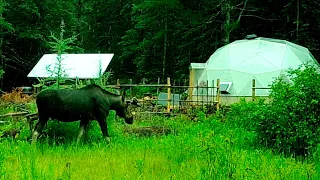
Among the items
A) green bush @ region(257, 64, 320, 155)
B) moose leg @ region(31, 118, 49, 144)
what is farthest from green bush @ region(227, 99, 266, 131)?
moose leg @ region(31, 118, 49, 144)

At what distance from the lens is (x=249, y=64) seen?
70.4 ft

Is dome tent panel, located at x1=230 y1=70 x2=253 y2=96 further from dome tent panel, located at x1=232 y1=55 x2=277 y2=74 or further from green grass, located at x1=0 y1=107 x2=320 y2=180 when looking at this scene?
green grass, located at x1=0 y1=107 x2=320 y2=180

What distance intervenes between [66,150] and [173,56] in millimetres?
24047

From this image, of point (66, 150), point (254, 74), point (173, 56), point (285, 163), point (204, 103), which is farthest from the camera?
point (173, 56)

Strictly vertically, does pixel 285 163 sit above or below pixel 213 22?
below

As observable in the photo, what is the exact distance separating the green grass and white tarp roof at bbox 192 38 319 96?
30.5 feet

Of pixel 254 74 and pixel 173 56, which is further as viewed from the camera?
pixel 173 56

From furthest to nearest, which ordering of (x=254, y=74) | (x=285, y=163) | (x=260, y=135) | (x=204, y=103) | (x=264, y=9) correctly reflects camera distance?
(x=264, y=9), (x=254, y=74), (x=204, y=103), (x=260, y=135), (x=285, y=163)

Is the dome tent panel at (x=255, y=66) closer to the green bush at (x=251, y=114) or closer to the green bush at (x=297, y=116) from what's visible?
the green bush at (x=251, y=114)

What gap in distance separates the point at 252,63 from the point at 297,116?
38.9ft

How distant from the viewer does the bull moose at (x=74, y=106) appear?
33.8 feet

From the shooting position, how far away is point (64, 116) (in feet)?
34.3

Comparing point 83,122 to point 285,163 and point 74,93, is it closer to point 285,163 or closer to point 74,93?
point 74,93

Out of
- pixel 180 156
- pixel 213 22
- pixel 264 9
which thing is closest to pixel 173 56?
pixel 213 22
